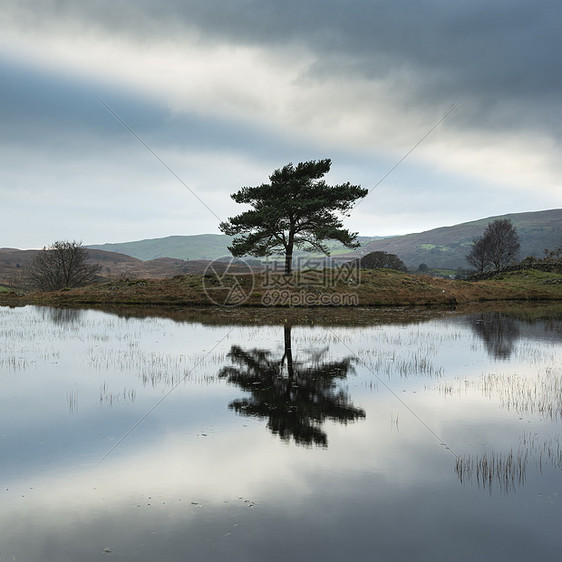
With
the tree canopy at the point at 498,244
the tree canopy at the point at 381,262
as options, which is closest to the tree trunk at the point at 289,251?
the tree canopy at the point at 381,262

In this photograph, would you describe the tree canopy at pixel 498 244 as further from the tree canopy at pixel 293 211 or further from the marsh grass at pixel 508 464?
the marsh grass at pixel 508 464

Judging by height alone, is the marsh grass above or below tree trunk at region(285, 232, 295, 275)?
below

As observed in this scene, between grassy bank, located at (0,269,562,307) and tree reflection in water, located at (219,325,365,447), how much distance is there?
111 feet

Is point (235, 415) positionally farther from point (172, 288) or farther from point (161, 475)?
point (172, 288)

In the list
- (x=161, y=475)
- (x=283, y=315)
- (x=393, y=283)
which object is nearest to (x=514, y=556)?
(x=161, y=475)

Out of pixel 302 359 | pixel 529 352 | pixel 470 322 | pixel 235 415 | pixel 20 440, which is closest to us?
pixel 20 440

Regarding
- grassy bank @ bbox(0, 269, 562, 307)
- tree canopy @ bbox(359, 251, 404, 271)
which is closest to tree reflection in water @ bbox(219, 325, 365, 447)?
grassy bank @ bbox(0, 269, 562, 307)

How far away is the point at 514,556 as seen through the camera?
626 cm

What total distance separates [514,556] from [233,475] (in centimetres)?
504

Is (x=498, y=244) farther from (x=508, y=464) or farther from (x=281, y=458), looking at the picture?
(x=281, y=458)

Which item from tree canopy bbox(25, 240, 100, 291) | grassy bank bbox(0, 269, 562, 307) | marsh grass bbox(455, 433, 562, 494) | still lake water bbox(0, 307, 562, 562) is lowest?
marsh grass bbox(455, 433, 562, 494)

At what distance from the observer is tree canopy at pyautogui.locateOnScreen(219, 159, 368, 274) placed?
56369 millimetres

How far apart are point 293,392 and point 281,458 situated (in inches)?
220
